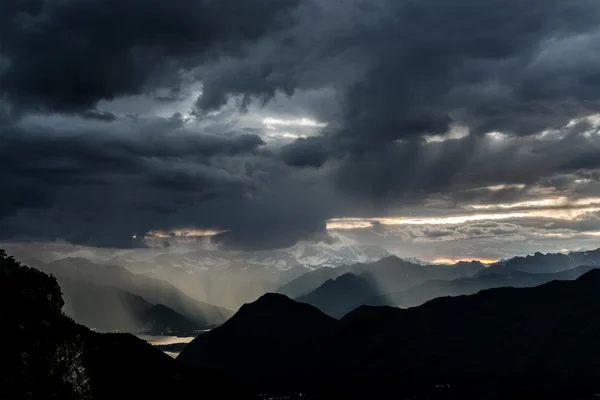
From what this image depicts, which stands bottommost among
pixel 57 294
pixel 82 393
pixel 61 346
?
pixel 82 393

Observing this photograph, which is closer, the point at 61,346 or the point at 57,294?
the point at 61,346

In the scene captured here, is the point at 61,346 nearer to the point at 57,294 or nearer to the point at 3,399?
the point at 3,399

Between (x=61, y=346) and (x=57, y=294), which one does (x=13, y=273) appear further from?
(x=61, y=346)

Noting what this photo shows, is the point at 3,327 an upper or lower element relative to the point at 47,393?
upper

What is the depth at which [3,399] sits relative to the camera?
112 meters

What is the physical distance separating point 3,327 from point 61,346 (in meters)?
14.8

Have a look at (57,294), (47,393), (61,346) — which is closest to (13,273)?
(57,294)

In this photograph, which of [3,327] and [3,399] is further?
[3,327]

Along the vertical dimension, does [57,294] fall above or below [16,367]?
above

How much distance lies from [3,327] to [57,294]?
2473 cm

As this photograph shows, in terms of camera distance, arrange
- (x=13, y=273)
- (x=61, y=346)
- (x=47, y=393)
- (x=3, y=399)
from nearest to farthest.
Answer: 1. (x=3, y=399)
2. (x=47, y=393)
3. (x=61, y=346)
4. (x=13, y=273)

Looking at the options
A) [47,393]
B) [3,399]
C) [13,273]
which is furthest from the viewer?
[13,273]

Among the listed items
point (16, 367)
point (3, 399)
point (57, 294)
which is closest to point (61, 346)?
point (16, 367)

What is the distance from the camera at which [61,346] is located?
130 metres
